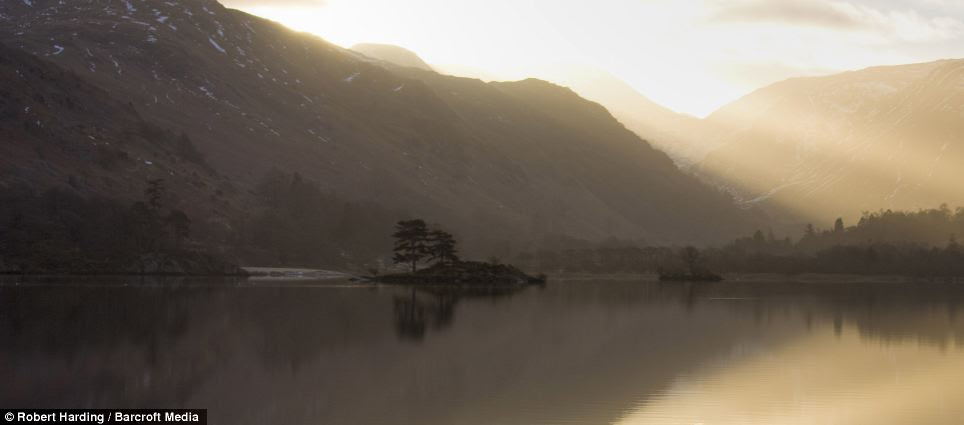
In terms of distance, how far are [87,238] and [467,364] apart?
402ft

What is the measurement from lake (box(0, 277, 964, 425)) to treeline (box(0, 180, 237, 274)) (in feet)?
199

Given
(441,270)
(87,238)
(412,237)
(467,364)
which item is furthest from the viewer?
(87,238)

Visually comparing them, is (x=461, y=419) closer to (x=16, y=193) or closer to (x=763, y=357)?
(x=763, y=357)

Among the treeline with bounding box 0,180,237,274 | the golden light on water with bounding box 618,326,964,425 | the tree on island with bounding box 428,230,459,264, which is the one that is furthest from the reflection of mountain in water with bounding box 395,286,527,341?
the treeline with bounding box 0,180,237,274

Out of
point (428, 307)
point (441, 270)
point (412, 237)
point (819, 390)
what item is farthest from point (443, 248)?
point (819, 390)

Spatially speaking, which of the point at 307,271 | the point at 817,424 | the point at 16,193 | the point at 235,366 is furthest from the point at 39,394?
the point at 16,193

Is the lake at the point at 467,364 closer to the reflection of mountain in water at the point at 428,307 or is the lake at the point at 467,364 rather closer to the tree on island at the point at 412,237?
the reflection of mountain in water at the point at 428,307

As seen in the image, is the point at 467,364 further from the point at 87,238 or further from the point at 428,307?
the point at 87,238

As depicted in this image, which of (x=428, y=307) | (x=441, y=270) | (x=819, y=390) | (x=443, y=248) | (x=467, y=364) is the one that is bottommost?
(x=819, y=390)

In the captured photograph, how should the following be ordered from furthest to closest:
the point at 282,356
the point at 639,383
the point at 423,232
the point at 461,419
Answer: the point at 423,232, the point at 282,356, the point at 639,383, the point at 461,419

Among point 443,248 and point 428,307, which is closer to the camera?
point 428,307

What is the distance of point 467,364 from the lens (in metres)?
49.6

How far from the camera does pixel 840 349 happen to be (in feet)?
201

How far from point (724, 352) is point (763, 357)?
232 centimetres
